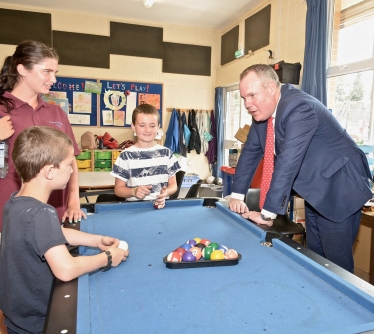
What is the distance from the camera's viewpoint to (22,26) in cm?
569

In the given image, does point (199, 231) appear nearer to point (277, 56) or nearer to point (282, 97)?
point (282, 97)

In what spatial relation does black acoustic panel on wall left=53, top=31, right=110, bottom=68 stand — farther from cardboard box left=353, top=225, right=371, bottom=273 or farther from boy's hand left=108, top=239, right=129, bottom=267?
boy's hand left=108, top=239, right=129, bottom=267

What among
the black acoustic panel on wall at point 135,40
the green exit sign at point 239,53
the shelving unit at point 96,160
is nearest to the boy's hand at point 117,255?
the shelving unit at point 96,160

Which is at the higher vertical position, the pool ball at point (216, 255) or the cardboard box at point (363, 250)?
the pool ball at point (216, 255)

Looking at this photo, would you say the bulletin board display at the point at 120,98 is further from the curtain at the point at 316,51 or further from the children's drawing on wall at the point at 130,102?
the curtain at the point at 316,51

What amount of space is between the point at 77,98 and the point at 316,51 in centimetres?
419

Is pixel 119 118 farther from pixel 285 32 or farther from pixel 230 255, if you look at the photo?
pixel 230 255

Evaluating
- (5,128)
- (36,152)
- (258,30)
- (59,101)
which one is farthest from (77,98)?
(36,152)

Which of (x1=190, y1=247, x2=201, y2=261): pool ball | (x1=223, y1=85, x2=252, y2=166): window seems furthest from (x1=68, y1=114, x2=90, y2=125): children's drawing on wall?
(x1=190, y1=247, x2=201, y2=261): pool ball

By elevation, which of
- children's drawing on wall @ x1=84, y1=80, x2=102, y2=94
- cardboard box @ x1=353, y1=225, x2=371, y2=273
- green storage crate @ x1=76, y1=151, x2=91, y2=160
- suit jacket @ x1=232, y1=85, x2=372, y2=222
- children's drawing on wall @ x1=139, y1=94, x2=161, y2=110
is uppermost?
children's drawing on wall @ x1=84, y1=80, x2=102, y2=94

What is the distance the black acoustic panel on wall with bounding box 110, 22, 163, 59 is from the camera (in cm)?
618

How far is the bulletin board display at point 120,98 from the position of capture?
621cm

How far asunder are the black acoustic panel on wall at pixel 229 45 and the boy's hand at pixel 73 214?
5.19 metres

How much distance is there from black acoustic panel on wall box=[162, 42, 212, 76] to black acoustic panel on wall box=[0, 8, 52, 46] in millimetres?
2187
